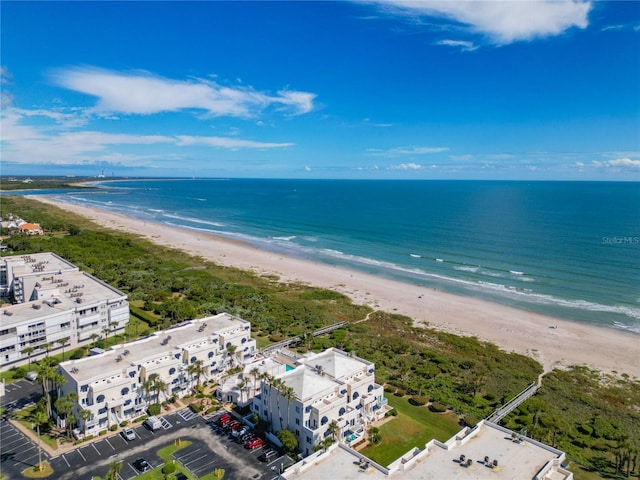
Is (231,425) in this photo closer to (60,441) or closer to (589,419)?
(60,441)

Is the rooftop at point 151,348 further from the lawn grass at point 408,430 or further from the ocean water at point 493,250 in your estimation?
the ocean water at point 493,250

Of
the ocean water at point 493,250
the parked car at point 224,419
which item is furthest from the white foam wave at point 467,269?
the parked car at point 224,419

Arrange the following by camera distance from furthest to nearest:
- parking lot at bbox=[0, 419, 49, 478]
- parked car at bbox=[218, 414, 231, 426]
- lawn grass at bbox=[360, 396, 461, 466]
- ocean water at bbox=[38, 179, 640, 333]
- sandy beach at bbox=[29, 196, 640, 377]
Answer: ocean water at bbox=[38, 179, 640, 333] → sandy beach at bbox=[29, 196, 640, 377] → parked car at bbox=[218, 414, 231, 426] → lawn grass at bbox=[360, 396, 461, 466] → parking lot at bbox=[0, 419, 49, 478]

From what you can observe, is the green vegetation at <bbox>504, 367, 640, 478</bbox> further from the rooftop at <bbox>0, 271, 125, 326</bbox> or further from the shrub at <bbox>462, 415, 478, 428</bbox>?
Answer: the rooftop at <bbox>0, 271, 125, 326</bbox>

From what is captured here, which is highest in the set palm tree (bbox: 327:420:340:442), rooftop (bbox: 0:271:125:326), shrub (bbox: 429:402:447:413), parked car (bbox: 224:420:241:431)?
rooftop (bbox: 0:271:125:326)

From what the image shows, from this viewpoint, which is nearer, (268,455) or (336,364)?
(268,455)

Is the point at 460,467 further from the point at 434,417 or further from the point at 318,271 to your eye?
the point at 318,271

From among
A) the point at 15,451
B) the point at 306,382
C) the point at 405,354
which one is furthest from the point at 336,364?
the point at 15,451

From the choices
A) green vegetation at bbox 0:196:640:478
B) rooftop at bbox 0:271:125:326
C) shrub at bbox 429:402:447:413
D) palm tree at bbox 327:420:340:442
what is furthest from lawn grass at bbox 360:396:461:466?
rooftop at bbox 0:271:125:326
